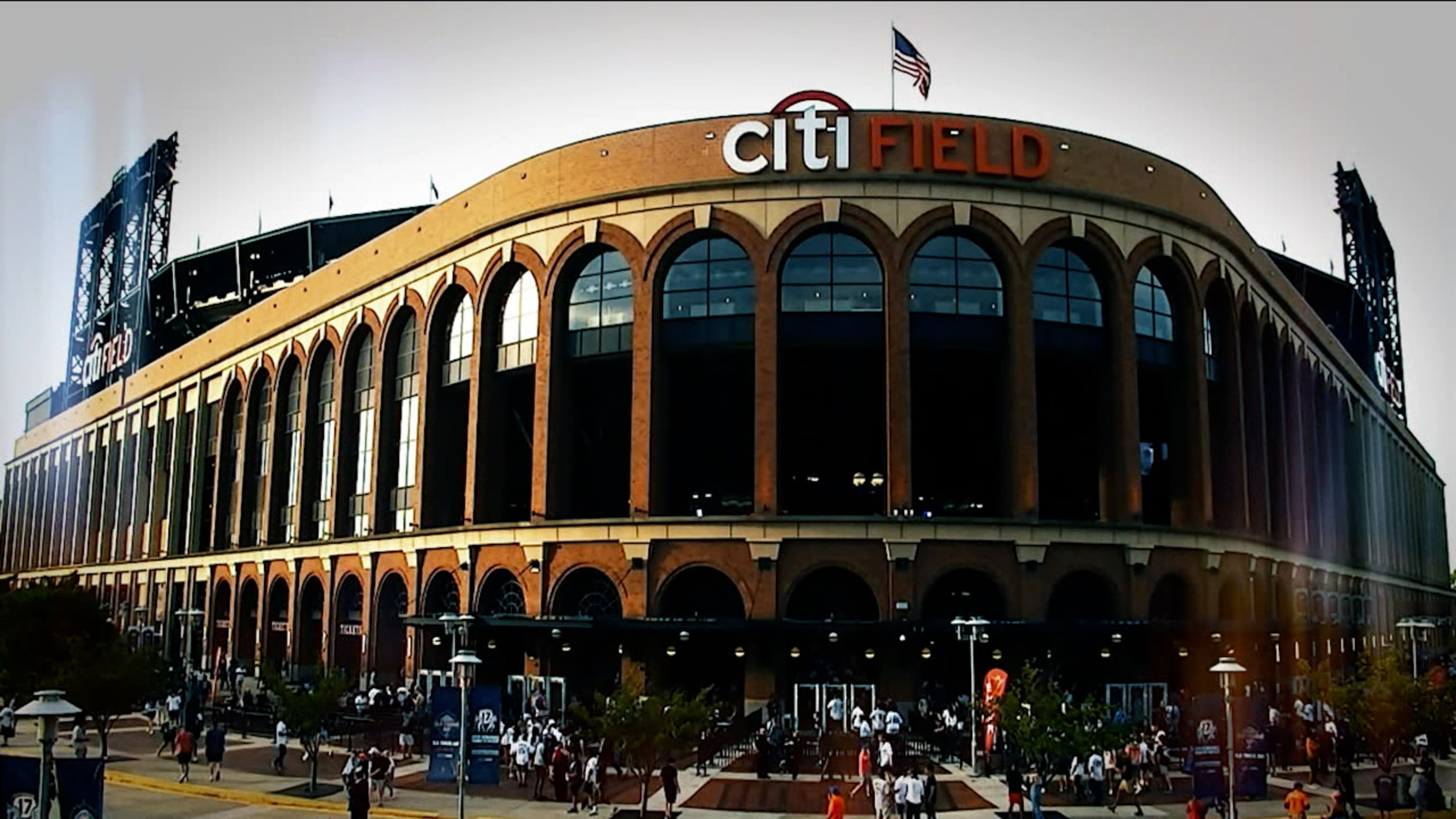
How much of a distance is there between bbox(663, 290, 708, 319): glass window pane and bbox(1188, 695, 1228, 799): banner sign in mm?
23607

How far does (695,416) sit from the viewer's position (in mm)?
56219

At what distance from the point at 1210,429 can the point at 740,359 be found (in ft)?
70.8

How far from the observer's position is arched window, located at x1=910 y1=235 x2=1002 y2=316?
49.5m

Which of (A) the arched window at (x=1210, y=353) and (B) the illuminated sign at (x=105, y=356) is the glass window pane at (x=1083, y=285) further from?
(B) the illuminated sign at (x=105, y=356)

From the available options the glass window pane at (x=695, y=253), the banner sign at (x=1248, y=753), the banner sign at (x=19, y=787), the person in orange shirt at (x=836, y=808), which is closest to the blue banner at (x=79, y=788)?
the banner sign at (x=19, y=787)

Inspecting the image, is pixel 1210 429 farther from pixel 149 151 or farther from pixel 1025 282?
pixel 149 151

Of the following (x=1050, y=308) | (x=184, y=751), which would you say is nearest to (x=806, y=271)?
(x=1050, y=308)

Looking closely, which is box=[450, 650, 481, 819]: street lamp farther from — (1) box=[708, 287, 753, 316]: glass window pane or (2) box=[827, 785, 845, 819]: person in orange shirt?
(1) box=[708, 287, 753, 316]: glass window pane

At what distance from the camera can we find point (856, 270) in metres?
49.4

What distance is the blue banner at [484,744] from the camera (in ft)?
110

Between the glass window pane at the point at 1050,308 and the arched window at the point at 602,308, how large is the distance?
15729mm

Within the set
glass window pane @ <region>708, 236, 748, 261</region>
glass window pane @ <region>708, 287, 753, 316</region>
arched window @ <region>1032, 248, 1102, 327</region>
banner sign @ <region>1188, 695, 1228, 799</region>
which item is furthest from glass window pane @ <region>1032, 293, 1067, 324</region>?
banner sign @ <region>1188, 695, 1228, 799</region>

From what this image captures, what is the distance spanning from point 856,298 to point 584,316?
11.2 meters

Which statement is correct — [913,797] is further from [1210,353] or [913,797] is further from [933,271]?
[1210,353]
